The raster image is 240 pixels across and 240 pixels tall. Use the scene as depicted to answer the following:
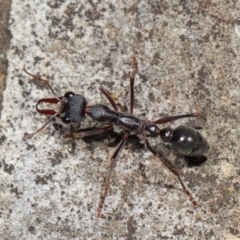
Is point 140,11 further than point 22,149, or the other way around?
point 140,11

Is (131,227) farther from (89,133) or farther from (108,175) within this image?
(89,133)

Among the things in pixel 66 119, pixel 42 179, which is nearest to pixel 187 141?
pixel 66 119

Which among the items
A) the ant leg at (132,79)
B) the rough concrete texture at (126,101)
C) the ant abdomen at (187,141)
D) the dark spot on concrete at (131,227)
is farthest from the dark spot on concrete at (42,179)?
the ant abdomen at (187,141)

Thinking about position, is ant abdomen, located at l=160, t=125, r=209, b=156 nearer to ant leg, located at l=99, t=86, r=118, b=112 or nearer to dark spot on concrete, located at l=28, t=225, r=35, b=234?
ant leg, located at l=99, t=86, r=118, b=112

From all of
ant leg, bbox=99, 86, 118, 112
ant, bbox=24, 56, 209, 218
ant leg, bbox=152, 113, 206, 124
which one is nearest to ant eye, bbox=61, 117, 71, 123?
ant, bbox=24, 56, 209, 218

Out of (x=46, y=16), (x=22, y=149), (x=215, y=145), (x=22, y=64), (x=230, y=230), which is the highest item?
(x=46, y=16)

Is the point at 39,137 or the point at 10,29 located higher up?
the point at 10,29

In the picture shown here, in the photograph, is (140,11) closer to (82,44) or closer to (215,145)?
(82,44)

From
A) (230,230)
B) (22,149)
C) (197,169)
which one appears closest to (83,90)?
(22,149)
